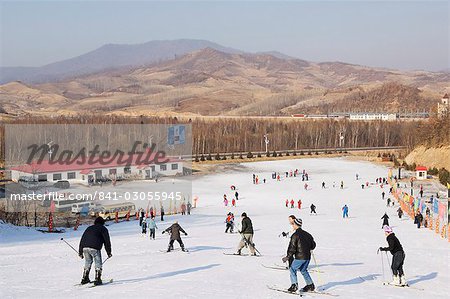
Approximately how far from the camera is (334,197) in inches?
1576

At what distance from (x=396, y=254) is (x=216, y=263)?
165 inches

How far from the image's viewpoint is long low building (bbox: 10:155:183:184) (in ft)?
153

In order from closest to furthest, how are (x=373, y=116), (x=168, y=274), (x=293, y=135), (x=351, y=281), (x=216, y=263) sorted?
(x=351, y=281) < (x=168, y=274) < (x=216, y=263) < (x=293, y=135) < (x=373, y=116)

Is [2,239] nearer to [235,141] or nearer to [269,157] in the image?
[269,157]

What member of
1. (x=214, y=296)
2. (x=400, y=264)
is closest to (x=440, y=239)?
(x=400, y=264)

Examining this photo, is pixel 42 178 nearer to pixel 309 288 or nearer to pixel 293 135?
pixel 309 288

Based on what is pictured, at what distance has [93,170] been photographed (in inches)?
1921

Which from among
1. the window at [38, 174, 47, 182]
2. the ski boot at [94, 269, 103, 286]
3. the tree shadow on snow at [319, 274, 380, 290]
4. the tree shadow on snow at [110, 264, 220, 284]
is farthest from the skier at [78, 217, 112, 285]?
the window at [38, 174, 47, 182]

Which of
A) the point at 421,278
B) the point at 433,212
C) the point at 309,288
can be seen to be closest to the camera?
the point at 309,288

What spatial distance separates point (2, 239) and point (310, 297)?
484 inches

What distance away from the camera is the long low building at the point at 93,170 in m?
46.5

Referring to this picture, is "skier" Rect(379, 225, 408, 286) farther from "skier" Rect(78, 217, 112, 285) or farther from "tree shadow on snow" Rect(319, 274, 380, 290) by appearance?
"skier" Rect(78, 217, 112, 285)

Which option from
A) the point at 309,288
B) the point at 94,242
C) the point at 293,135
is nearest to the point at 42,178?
the point at 94,242

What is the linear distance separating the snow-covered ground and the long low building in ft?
70.2
